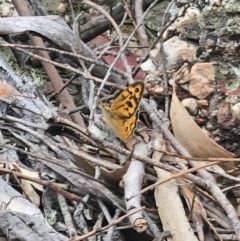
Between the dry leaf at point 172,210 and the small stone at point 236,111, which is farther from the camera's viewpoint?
the small stone at point 236,111

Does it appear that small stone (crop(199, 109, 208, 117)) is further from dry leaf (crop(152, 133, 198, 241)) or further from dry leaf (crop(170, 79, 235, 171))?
dry leaf (crop(152, 133, 198, 241))

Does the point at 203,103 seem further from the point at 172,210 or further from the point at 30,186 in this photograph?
the point at 30,186

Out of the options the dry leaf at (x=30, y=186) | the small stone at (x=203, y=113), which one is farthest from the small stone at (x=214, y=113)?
the dry leaf at (x=30, y=186)

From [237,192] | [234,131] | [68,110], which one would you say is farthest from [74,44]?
[237,192]

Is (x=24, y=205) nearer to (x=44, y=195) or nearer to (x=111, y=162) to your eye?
(x=44, y=195)

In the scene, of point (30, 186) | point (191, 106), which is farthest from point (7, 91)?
point (191, 106)

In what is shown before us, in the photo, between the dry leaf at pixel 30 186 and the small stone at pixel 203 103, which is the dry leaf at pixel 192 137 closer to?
the small stone at pixel 203 103

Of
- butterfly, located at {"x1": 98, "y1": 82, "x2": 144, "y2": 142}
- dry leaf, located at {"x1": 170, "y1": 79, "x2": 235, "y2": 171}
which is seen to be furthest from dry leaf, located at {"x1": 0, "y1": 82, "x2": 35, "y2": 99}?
dry leaf, located at {"x1": 170, "y1": 79, "x2": 235, "y2": 171}

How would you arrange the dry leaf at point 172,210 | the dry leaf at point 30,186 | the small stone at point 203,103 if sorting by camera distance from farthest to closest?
the small stone at point 203,103 < the dry leaf at point 30,186 < the dry leaf at point 172,210
